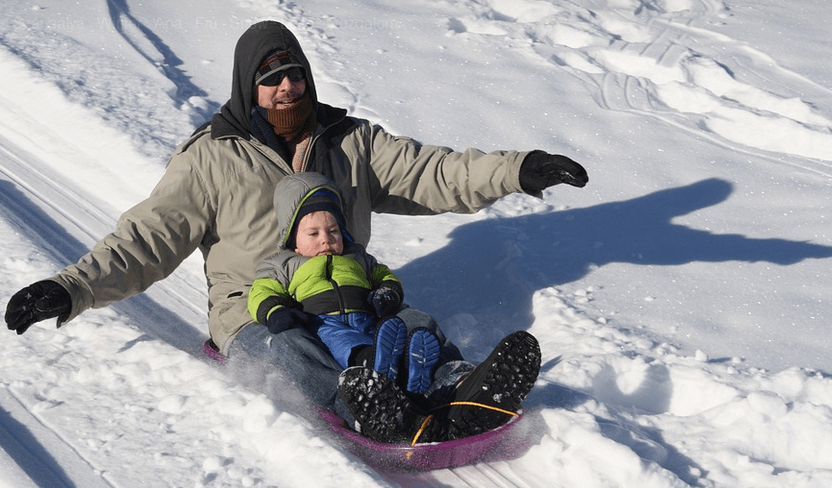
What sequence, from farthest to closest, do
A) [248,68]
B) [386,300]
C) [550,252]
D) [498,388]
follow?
[550,252] → [248,68] → [386,300] → [498,388]

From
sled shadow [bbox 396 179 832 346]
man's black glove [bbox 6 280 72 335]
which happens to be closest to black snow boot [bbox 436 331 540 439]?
sled shadow [bbox 396 179 832 346]

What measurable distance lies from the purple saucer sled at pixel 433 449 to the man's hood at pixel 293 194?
0.67 m

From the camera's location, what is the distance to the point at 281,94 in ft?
10.5

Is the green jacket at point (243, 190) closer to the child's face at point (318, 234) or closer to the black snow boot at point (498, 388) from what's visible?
the child's face at point (318, 234)

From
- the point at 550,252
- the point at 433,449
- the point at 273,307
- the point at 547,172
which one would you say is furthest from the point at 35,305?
the point at 550,252

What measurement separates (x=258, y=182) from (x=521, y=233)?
1.62 meters

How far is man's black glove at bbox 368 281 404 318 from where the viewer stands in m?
2.96

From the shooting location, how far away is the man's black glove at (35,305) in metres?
2.70

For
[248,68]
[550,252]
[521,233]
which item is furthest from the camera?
[521,233]

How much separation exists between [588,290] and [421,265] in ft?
2.50

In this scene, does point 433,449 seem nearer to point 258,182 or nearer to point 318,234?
point 318,234

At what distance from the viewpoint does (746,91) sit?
6066mm

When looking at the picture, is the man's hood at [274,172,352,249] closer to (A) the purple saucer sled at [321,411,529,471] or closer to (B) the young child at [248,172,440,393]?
(B) the young child at [248,172,440,393]

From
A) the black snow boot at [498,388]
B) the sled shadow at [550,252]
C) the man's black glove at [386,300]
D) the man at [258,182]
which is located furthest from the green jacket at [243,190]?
the black snow boot at [498,388]
